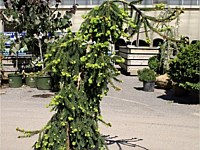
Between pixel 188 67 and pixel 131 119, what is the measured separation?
2.28 meters

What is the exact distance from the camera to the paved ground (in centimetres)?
626

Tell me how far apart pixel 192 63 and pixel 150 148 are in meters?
3.96

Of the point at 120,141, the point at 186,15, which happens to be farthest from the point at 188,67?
the point at 186,15

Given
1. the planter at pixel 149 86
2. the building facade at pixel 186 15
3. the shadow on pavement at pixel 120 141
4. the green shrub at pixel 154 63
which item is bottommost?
the shadow on pavement at pixel 120 141

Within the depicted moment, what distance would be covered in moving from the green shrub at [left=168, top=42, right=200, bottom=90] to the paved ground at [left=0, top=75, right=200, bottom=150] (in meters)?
0.62

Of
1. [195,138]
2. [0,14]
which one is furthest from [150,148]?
[0,14]

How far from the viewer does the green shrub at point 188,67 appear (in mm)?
9355

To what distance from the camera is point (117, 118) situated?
27.0 ft

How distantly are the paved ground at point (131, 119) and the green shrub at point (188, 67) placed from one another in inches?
24.3

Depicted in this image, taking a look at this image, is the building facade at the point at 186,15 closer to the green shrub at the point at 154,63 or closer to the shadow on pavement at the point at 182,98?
the green shrub at the point at 154,63

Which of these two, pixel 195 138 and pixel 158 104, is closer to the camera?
pixel 195 138

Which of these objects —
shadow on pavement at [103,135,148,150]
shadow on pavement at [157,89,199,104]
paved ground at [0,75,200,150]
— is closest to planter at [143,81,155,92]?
paved ground at [0,75,200,150]

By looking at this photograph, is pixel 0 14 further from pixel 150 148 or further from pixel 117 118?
pixel 150 148

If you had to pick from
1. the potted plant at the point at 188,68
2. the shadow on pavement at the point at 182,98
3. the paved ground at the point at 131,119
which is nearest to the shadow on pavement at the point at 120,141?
the paved ground at the point at 131,119
